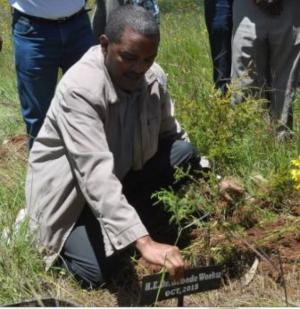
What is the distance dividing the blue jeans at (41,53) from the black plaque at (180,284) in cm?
184

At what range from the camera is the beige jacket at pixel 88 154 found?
289 cm

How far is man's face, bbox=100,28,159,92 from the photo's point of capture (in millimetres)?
3047

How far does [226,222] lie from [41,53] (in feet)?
4.85

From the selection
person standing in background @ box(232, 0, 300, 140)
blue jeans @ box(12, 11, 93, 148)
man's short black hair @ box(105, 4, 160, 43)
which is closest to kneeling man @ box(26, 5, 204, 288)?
man's short black hair @ box(105, 4, 160, 43)

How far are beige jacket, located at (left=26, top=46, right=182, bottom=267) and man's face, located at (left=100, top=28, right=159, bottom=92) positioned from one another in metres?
0.05

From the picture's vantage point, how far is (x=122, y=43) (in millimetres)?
3068

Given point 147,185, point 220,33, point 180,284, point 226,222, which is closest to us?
point 180,284

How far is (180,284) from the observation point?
2559 millimetres

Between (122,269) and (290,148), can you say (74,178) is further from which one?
(290,148)

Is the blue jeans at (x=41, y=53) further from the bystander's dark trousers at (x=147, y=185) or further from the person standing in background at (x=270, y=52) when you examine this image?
the person standing in background at (x=270, y=52)

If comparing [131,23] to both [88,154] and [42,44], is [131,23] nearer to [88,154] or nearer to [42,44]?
[88,154]

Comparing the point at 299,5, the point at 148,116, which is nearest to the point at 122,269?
the point at 148,116

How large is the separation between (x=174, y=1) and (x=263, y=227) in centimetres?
1355

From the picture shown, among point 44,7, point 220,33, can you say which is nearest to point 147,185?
point 44,7
